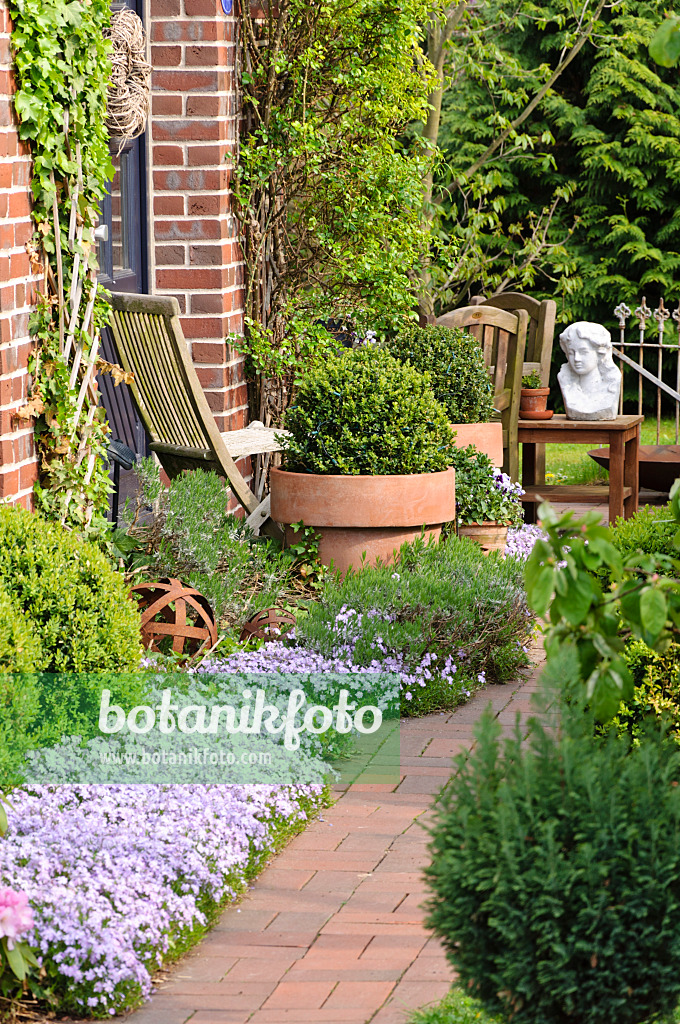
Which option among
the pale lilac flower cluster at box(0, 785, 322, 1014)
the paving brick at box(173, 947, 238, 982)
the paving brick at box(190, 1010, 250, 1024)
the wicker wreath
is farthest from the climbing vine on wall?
the paving brick at box(190, 1010, 250, 1024)

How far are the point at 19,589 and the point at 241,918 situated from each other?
42.7 inches

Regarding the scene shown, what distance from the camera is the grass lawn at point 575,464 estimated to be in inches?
402

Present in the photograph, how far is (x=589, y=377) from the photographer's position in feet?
24.8

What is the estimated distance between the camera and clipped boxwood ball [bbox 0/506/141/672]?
11.3 ft

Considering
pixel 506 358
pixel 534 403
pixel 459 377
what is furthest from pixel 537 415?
pixel 459 377

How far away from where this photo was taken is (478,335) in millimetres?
7703

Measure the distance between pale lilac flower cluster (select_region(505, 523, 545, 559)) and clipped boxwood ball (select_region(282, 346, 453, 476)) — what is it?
103 centimetres

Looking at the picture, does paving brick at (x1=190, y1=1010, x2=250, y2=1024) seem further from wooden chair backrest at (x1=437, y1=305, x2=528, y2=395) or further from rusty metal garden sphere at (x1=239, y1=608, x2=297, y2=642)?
wooden chair backrest at (x1=437, y1=305, x2=528, y2=395)

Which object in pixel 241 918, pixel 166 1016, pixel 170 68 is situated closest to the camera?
pixel 166 1016

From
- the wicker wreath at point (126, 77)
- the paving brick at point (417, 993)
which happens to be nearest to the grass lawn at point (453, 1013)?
the paving brick at point (417, 993)

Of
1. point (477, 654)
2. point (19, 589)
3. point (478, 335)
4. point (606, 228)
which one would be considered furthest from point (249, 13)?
point (606, 228)

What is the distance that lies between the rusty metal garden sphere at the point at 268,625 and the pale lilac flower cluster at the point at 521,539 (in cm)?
155

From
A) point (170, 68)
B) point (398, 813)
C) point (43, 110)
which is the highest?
point (170, 68)

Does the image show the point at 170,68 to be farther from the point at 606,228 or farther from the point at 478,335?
the point at 606,228
